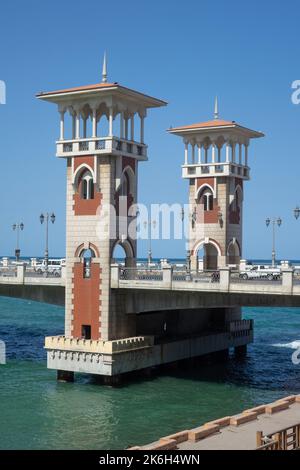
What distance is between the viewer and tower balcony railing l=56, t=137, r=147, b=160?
50094mm

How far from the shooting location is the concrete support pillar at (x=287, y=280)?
42500 mm

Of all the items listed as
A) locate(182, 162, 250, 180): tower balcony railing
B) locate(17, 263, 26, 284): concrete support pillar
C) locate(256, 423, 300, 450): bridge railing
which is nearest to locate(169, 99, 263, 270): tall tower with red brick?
locate(182, 162, 250, 180): tower balcony railing

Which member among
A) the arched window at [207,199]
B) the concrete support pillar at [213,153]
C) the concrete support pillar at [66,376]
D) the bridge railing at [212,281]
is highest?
the concrete support pillar at [213,153]

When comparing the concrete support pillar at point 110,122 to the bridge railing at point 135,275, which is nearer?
the bridge railing at point 135,275

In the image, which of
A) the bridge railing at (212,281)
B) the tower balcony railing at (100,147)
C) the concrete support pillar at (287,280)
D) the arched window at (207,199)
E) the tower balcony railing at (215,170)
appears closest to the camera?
the concrete support pillar at (287,280)

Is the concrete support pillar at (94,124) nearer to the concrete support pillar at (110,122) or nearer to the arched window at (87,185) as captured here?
the concrete support pillar at (110,122)

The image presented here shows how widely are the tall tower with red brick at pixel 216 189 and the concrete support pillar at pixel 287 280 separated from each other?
19555 mm

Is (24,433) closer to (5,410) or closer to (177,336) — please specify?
(5,410)

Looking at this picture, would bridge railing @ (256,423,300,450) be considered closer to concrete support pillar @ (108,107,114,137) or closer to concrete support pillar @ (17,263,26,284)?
concrete support pillar @ (108,107,114,137)

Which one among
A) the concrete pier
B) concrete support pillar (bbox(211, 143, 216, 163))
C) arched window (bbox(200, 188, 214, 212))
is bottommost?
the concrete pier

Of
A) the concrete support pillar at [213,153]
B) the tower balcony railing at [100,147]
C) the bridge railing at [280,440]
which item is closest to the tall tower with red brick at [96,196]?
the tower balcony railing at [100,147]

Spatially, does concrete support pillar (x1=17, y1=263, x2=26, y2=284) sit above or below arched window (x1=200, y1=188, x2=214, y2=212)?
below

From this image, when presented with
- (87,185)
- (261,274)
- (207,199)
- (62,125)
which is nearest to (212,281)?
(261,274)
